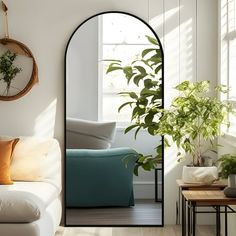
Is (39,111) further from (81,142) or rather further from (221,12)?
(221,12)

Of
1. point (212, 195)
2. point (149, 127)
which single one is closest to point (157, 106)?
point (149, 127)

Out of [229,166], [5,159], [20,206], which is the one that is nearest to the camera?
[229,166]

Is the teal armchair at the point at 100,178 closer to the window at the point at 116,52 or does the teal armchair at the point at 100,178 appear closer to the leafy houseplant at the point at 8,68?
the window at the point at 116,52

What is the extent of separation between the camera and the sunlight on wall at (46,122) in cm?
600

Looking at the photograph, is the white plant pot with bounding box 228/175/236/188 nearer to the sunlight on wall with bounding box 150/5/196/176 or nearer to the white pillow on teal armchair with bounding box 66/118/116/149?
the sunlight on wall with bounding box 150/5/196/176

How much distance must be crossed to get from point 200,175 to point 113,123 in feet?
3.81

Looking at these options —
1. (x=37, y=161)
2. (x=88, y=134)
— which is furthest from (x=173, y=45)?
(x=37, y=161)

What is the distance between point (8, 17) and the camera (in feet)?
19.6

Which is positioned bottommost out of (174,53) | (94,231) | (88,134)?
(94,231)

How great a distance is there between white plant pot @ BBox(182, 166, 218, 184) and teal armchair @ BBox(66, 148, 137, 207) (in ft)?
2.81

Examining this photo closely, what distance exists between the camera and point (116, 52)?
599 cm

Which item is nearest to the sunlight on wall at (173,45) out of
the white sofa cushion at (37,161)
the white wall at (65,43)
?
the white wall at (65,43)

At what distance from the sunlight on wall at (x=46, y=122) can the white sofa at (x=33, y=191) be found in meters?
0.17

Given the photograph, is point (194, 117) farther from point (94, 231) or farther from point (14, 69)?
point (14, 69)
